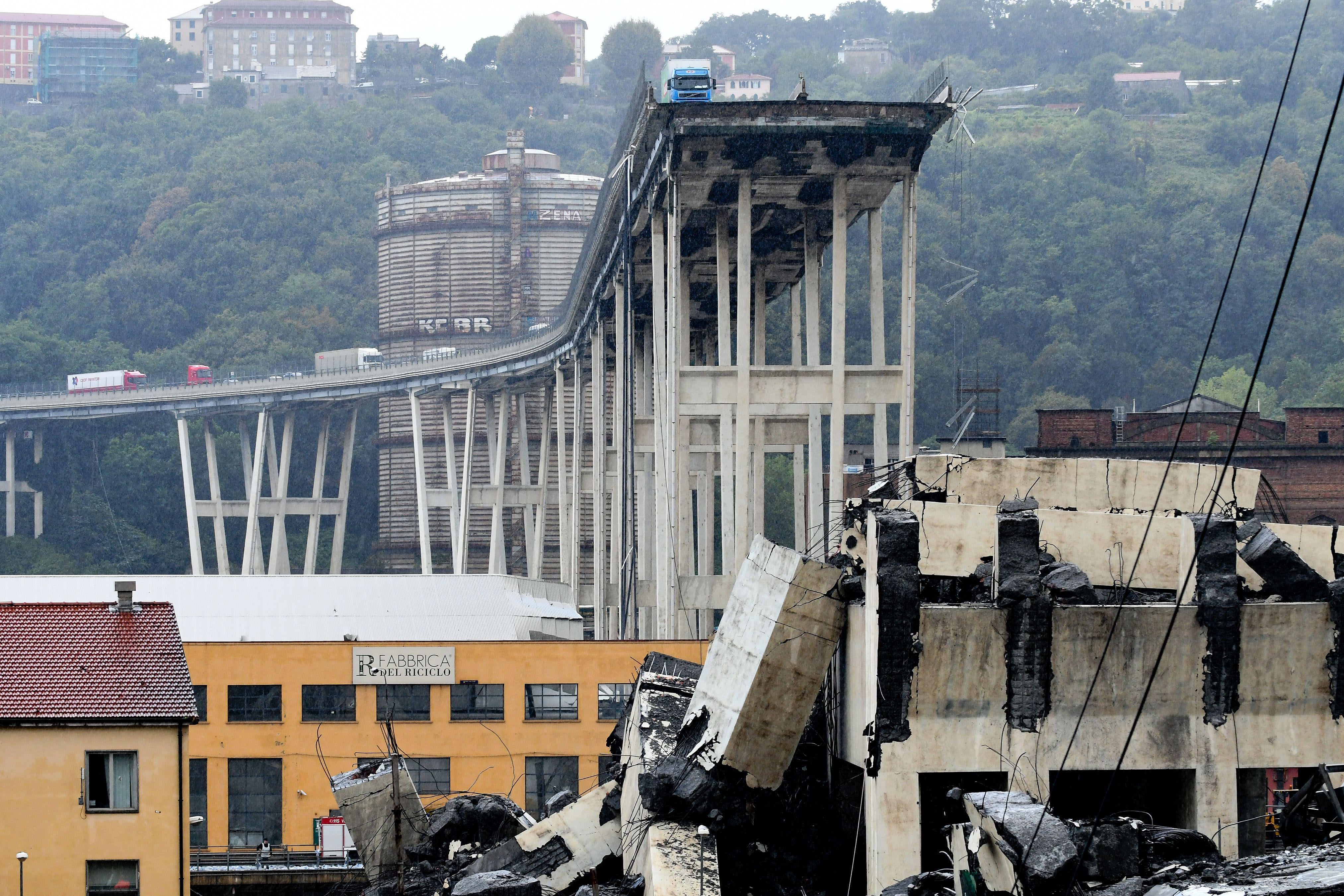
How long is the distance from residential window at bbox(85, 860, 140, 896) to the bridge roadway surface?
60.8ft

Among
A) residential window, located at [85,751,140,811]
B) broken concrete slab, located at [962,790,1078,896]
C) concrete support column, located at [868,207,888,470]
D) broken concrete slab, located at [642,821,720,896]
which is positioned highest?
concrete support column, located at [868,207,888,470]

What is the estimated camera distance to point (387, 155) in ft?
493

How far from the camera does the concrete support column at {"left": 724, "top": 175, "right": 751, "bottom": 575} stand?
37.8 metres

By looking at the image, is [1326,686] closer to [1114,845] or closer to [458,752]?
[1114,845]

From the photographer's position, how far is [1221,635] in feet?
79.8

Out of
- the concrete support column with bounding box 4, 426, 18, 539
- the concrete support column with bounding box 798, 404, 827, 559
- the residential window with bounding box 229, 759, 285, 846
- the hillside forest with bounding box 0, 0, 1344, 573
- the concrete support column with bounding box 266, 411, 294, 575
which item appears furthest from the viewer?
the hillside forest with bounding box 0, 0, 1344, 573

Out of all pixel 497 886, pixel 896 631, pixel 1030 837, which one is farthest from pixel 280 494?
pixel 1030 837

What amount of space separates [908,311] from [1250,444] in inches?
1253

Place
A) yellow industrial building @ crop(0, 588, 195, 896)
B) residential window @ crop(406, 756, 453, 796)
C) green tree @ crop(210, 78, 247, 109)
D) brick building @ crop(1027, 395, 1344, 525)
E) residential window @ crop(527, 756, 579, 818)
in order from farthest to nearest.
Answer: green tree @ crop(210, 78, 247, 109) → brick building @ crop(1027, 395, 1344, 525) → residential window @ crop(527, 756, 579, 818) → residential window @ crop(406, 756, 453, 796) → yellow industrial building @ crop(0, 588, 195, 896)

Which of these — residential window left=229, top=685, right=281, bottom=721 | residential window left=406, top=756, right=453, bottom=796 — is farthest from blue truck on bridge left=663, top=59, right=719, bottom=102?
residential window left=229, top=685, right=281, bottom=721

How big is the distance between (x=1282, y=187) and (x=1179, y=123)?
25414mm

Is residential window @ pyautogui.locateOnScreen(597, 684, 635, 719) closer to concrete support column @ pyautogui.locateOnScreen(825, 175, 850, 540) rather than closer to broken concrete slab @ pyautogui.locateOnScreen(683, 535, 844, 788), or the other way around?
concrete support column @ pyautogui.locateOnScreen(825, 175, 850, 540)

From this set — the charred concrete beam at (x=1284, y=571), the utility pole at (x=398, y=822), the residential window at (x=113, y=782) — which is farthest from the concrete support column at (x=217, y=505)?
the charred concrete beam at (x=1284, y=571)

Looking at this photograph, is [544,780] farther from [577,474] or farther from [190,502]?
[190,502]
